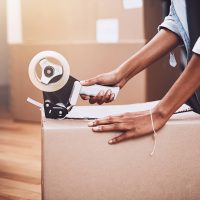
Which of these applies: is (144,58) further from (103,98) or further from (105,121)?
(105,121)

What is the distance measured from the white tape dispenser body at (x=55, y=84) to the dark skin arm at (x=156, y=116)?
0.10 metres

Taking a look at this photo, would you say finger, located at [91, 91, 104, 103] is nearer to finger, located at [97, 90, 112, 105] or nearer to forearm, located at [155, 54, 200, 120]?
finger, located at [97, 90, 112, 105]

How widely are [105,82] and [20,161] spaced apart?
787mm

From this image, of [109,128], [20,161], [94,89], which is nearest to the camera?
[109,128]

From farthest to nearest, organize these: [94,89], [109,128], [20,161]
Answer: [20,161] < [94,89] < [109,128]

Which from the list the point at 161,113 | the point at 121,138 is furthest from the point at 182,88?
the point at 121,138

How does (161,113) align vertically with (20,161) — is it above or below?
above

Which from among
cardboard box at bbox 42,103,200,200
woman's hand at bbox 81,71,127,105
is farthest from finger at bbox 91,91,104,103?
cardboard box at bbox 42,103,200,200

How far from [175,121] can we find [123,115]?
0.12 m

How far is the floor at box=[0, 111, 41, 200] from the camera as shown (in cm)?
134

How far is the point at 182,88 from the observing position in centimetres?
89

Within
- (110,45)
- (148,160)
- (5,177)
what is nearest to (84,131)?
(148,160)

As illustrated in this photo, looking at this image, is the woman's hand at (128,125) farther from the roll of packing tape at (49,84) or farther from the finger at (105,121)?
the roll of packing tape at (49,84)

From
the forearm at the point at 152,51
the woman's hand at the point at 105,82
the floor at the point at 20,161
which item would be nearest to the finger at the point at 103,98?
the woman's hand at the point at 105,82
